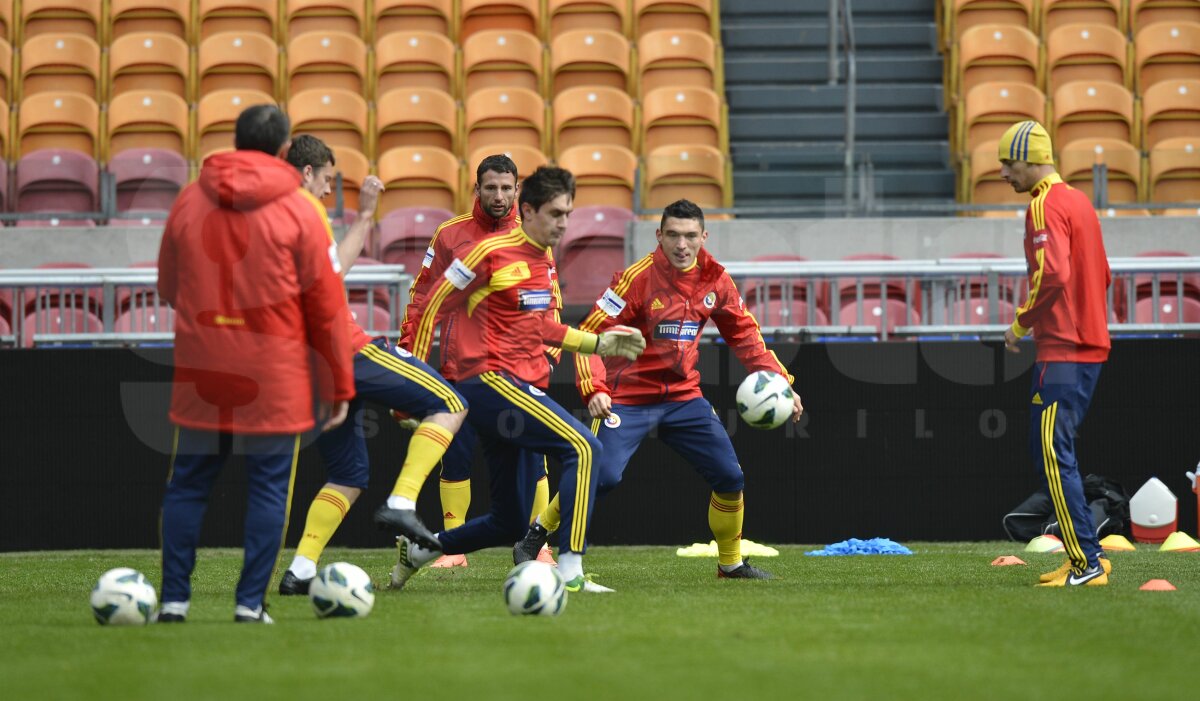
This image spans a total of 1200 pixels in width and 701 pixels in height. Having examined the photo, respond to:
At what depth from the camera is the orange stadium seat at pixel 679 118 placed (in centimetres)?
1479

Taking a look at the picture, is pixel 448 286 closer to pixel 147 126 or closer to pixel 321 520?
pixel 321 520

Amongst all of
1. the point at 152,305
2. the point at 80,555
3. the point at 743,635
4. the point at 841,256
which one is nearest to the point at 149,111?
the point at 152,305

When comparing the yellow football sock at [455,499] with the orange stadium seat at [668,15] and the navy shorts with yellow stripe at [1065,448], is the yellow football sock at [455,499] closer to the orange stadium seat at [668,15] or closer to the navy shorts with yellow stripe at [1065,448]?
the navy shorts with yellow stripe at [1065,448]

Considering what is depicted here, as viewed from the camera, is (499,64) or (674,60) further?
(674,60)

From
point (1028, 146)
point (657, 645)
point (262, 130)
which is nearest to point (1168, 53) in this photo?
point (1028, 146)

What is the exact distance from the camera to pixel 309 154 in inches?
275

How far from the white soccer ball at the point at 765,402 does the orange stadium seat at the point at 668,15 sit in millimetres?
8776

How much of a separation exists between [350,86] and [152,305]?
468 cm

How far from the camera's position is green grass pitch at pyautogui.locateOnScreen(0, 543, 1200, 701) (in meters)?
4.26

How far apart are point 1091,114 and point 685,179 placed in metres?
4.17

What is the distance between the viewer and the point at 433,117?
1470 cm

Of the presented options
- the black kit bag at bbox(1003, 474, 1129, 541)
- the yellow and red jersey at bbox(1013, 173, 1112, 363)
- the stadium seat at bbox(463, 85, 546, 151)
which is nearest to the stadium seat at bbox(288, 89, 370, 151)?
the stadium seat at bbox(463, 85, 546, 151)

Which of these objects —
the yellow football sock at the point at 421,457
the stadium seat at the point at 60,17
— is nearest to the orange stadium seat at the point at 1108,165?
the yellow football sock at the point at 421,457

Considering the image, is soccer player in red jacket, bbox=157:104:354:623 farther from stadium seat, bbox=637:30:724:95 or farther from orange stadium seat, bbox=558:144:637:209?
stadium seat, bbox=637:30:724:95
